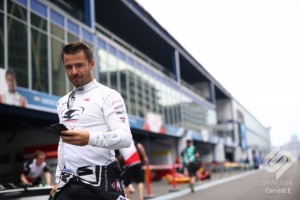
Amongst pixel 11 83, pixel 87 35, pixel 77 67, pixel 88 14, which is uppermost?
pixel 88 14

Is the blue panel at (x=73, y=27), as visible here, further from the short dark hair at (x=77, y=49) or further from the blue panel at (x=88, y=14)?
the short dark hair at (x=77, y=49)

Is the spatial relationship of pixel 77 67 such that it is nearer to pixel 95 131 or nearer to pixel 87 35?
pixel 95 131

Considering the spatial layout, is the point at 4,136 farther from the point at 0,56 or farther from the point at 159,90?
the point at 159,90

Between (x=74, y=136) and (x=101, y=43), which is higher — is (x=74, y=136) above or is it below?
below

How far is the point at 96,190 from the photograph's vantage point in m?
2.20

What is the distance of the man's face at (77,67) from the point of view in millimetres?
2244

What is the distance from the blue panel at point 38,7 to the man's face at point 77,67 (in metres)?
13.5

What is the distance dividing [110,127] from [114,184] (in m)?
0.37

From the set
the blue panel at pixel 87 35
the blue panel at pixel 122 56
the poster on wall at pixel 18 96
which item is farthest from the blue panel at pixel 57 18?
the blue panel at pixel 122 56

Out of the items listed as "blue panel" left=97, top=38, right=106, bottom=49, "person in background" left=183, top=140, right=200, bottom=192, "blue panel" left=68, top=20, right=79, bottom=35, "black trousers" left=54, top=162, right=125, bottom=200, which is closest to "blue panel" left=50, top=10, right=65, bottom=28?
"blue panel" left=68, top=20, right=79, bottom=35

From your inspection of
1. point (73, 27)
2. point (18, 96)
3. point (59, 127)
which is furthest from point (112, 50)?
point (59, 127)

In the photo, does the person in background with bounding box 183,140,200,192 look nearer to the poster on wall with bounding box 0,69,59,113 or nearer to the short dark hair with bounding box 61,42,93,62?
the poster on wall with bounding box 0,69,59,113

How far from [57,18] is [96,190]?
15.1 metres

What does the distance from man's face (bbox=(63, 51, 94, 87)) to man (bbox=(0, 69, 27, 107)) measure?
10078 mm
